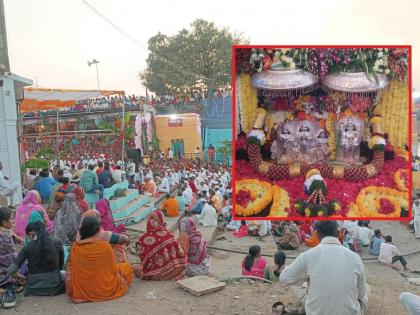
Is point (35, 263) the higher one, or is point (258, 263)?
point (35, 263)

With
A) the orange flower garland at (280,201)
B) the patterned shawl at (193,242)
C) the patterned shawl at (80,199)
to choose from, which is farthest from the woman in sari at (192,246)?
the orange flower garland at (280,201)

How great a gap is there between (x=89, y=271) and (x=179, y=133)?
70.4 feet

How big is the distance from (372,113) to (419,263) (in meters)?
7.63

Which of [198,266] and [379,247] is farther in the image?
[379,247]

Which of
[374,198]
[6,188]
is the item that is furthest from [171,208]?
[374,198]

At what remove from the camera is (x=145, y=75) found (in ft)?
126

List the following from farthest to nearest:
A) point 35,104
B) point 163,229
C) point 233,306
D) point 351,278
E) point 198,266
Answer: point 35,104
point 198,266
point 163,229
point 233,306
point 351,278

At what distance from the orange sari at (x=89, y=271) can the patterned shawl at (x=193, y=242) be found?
61.7 inches

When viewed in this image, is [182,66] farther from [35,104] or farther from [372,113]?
[372,113]

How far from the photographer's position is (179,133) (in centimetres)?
2644

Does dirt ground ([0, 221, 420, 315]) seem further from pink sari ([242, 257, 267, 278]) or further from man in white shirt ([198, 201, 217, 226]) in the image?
man in white shirt ([198, 201, 217, 226])

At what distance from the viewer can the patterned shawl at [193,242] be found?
260 inches

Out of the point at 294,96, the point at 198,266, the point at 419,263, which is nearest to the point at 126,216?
the point at 198,266

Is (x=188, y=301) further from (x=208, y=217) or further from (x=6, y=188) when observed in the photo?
(x=208, y=217)
